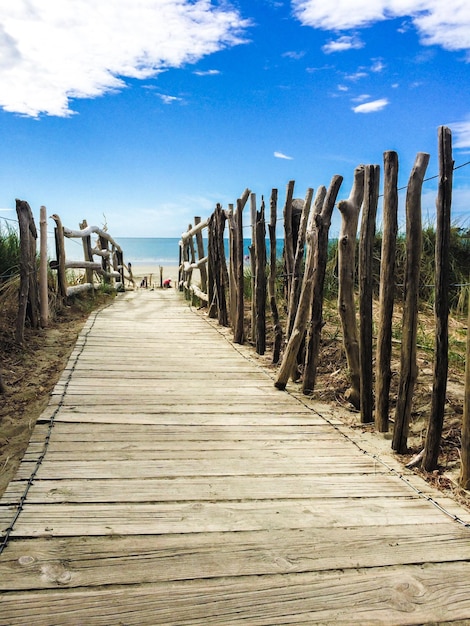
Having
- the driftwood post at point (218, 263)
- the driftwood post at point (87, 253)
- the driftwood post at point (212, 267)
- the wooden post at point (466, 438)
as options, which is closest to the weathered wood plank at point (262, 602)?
the wooden post at point (466, 438)

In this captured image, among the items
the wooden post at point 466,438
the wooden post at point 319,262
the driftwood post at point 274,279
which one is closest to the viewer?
the wooden post at point 466,438

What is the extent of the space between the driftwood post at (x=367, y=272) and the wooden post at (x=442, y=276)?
77cm

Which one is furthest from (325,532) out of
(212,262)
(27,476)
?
(212,262)

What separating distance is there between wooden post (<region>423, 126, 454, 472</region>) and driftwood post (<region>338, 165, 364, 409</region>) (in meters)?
1.19

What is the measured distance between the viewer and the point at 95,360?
5137 millimetres

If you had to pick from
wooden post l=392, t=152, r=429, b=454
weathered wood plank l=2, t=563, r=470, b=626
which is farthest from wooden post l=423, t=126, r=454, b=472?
weathered wood plank l=2, t=563, r=470, b=626

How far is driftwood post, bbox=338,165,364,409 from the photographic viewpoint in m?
3.90

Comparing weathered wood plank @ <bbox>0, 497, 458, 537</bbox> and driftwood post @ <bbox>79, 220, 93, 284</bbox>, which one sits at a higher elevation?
driftwood post @ <bbox>79, 220, 93, 284</bbox>

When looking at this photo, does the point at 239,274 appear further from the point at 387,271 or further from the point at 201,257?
the point at 201,257

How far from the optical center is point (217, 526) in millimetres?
2158

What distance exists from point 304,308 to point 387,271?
1.16m

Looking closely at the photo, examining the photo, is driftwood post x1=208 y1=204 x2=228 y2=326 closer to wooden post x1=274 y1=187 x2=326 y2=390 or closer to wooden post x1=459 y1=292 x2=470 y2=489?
wooden post x1=274 y1=187 x2=326 y2=390

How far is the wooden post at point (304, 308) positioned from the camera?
13.9 ft

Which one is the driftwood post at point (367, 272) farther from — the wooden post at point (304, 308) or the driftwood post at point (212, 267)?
the driftwood post at point (212, 267)
